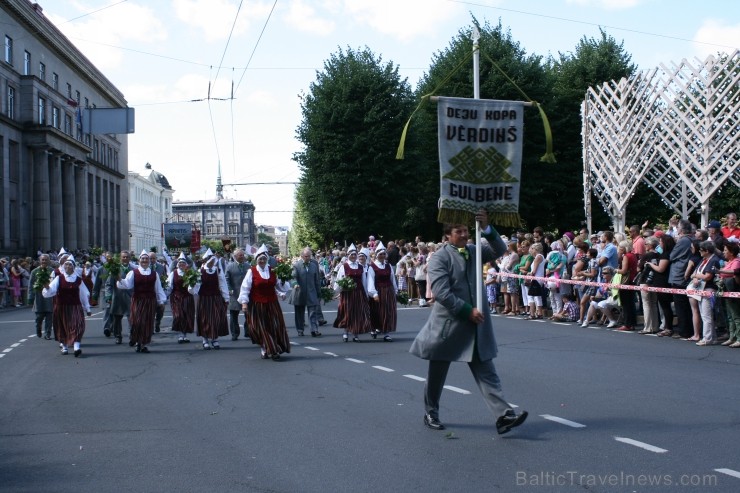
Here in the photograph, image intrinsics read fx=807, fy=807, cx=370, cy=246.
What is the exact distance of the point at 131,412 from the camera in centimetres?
884

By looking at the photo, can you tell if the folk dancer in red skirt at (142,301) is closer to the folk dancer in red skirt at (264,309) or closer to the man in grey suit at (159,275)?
the folk dancer in red skirt at (264,309)

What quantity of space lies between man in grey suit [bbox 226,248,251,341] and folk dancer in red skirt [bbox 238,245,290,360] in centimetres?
358

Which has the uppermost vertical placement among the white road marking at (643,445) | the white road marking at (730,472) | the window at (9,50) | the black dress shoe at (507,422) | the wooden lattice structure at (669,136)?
the window at (9,50)

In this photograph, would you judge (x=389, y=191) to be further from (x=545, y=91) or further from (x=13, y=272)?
(x=13, y=272)

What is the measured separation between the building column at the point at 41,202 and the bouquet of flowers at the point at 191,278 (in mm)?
39210

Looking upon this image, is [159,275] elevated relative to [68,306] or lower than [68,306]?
elevated

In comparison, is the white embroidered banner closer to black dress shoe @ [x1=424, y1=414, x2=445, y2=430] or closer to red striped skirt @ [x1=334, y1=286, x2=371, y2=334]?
black dress shoe @ [x1=424, y1=414, x2=445, y2=430]

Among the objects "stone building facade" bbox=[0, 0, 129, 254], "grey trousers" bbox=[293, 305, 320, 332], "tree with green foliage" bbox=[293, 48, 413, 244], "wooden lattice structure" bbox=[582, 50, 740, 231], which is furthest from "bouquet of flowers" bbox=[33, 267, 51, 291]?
"stone building facade" bbox=[0, 0, 129, 254]

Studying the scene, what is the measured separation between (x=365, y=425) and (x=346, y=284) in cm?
841

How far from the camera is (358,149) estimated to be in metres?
39.5

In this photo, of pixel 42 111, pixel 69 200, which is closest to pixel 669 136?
pixel 42 111

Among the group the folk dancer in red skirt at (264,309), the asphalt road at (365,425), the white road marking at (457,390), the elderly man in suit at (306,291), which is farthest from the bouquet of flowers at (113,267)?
the white road marking at (457,390)

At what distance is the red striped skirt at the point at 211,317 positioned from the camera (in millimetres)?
15511

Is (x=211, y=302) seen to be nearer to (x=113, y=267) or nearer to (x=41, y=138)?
(x=113, y=267)
